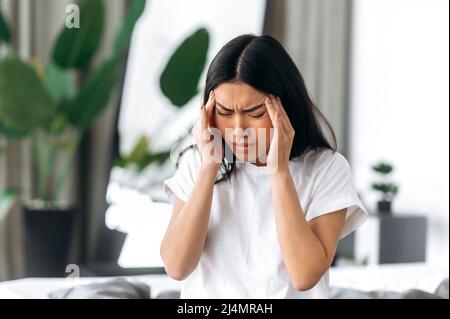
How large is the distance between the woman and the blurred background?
52.3 inches

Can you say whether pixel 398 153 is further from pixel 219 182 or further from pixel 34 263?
pixel 219 182

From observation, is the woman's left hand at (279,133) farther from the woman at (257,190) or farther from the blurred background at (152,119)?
the blurred background at (152,119)

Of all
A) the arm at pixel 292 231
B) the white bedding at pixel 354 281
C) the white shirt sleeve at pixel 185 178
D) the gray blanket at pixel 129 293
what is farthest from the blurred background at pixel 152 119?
the arm at pixel 292 231

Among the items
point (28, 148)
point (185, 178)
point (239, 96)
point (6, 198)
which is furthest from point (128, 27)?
point (239, 96)

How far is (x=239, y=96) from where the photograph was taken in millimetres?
562

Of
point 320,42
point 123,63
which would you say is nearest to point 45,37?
point 123,63

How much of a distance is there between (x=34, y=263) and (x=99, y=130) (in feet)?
1.68

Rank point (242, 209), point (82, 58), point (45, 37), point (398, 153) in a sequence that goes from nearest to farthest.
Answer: point (242, 209)
point (82, 58)
point (45, 37)
point (398, 153)

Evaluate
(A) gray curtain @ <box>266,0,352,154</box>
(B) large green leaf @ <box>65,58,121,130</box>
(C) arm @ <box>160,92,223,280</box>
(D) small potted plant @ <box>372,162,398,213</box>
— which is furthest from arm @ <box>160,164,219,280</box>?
(A) gray curtain @ <box>266,0,352,154</box>

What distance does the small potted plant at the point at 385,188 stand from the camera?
2.35 metres

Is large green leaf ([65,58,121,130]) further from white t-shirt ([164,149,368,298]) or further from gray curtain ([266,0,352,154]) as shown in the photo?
white t-shirt ([164,149,368,298])

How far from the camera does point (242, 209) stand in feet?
2.13

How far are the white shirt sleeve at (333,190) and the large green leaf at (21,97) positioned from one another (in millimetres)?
1406

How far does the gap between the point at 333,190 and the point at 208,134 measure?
0.14 metres
